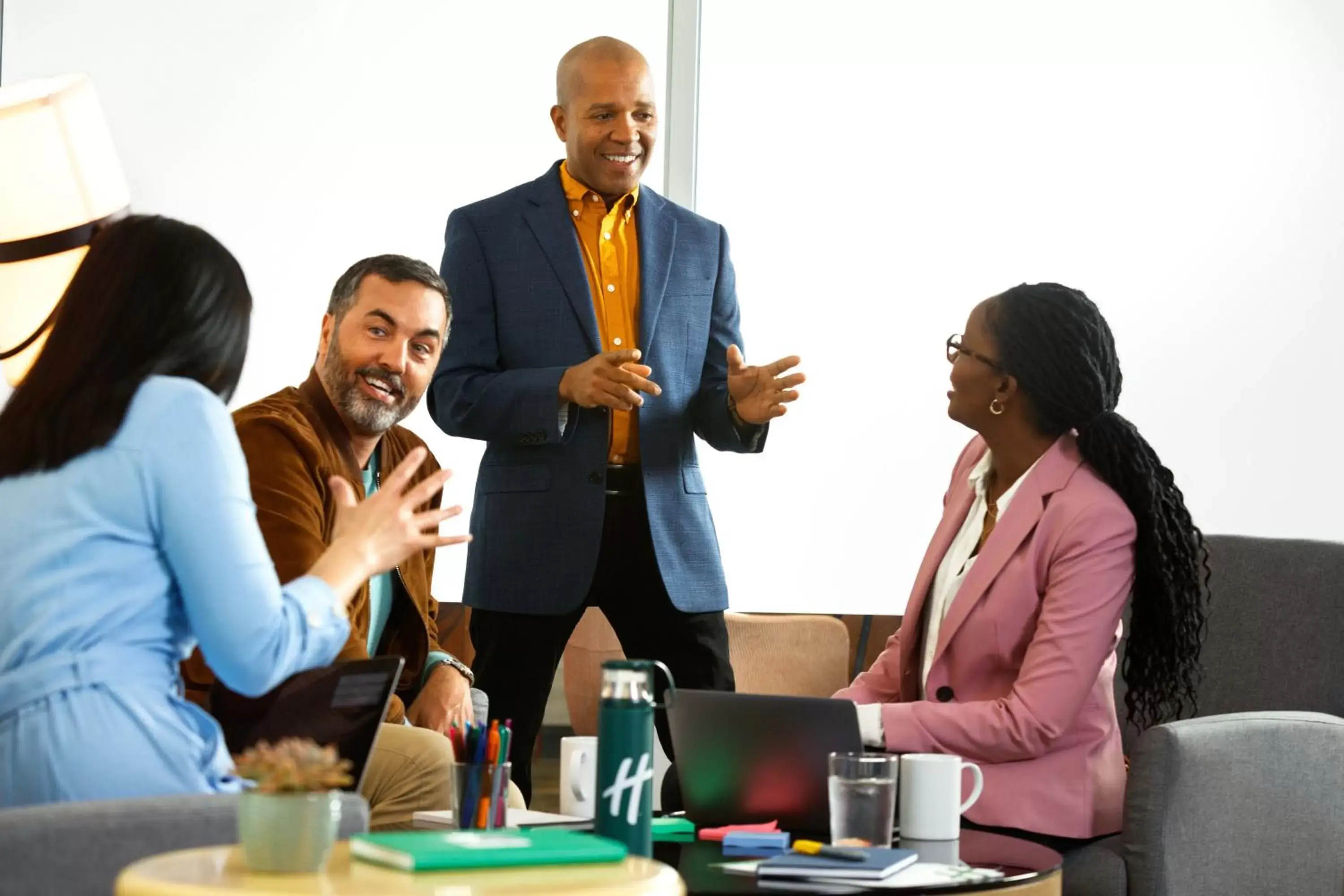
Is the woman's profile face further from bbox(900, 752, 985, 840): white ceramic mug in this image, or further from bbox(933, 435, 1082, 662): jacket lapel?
bbox(900, 752, 985, 840): white ceramic mug

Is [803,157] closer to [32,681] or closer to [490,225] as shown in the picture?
[490,225]

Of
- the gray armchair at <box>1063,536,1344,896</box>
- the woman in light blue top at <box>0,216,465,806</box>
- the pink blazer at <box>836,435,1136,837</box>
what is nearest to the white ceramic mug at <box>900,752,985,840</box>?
the pink blazer at <box>836,435,1136,837</box>

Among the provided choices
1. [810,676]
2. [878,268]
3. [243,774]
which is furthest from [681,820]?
[878,268]

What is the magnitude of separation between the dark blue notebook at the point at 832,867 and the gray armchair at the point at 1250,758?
68 centimetres

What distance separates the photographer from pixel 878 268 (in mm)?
4465

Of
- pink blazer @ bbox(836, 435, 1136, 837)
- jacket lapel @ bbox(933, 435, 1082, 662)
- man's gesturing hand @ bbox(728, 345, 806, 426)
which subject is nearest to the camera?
pink blazer @ bbox(836, 435, 1136, 837)

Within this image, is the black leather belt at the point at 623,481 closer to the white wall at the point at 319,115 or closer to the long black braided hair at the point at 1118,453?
the long black braided hair at the point at 1118,453

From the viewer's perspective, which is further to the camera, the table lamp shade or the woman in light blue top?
the table lamp shade

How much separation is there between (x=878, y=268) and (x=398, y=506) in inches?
112

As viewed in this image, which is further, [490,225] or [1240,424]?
[1240,424]

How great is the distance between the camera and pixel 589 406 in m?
3.01

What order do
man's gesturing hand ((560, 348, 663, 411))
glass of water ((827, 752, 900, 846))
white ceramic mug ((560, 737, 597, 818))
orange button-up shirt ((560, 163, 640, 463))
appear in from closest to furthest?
glass of water ((827, 752, 900, 846))
white ceramic mug ((560, 737, 597, 818))
man's gesturing hand ((560, 348, 663, 411))
orange button-up shirt ((560, 163, 640, 463))

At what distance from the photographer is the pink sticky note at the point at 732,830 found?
2.06 metres

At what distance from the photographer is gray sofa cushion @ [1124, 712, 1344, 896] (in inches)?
93.3
